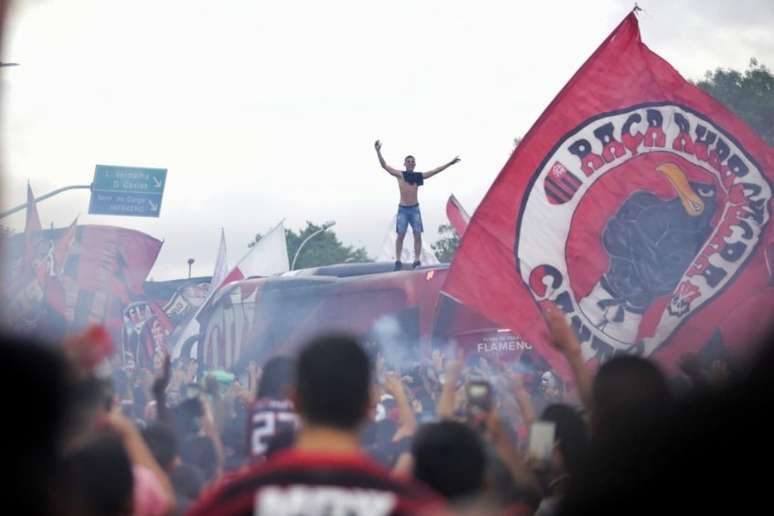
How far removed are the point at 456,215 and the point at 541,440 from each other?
17.3m

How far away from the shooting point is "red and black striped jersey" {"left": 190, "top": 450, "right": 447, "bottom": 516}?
333 centimetres

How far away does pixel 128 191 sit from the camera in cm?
3067

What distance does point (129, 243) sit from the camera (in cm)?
2269

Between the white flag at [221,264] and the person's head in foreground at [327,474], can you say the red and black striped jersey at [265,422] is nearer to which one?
the person's head in foreground at [327,474]

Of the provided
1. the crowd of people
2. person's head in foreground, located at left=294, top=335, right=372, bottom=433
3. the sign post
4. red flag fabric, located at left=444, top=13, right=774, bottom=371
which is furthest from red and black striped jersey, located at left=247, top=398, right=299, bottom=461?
the sign post

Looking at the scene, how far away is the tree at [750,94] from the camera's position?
1618 inches

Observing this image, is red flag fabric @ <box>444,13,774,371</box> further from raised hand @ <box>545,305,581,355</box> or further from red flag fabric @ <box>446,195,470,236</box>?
red flag fabric @ <box>446,195,470,236</box>

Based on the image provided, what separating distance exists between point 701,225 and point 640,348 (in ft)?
3.84

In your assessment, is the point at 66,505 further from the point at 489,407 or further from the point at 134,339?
the point at 134,339

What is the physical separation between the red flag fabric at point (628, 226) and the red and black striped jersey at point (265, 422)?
13.6 feet

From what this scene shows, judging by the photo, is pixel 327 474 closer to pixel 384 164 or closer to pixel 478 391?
pixel 478 391

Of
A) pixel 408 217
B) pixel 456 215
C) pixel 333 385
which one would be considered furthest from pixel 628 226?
pixel 456 215

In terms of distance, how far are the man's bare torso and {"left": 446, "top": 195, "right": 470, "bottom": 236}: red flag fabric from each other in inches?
163

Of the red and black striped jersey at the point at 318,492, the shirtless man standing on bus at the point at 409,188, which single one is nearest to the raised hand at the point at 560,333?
the red and black striped jersey at the point at 318,492
